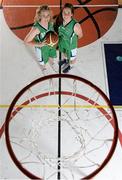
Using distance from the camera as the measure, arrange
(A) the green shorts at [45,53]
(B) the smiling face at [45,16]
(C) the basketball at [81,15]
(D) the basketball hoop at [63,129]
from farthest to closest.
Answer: (C) the basketball at [81,15], (A) the green shorts at [45,53], (B) the smiling face at [45,16], (D) the basketball hoop at [63,129]

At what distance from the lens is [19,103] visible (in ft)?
11.8

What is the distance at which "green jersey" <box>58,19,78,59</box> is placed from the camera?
356cm

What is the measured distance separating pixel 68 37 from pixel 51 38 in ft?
0.44

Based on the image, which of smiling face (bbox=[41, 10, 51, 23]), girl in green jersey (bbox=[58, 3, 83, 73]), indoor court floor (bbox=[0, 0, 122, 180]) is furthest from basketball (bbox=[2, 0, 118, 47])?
smiling face (bbox=[41, 10, 51, 23])

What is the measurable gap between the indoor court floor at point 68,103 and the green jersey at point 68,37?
0.65 ft

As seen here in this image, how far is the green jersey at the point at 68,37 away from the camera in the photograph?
3559mm

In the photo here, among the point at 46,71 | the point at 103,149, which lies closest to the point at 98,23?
the point at 46,71

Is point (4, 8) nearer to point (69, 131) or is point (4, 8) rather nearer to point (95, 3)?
point (95, 3)

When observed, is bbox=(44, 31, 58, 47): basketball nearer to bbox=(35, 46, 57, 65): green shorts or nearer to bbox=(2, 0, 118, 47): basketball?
bbox=(35, 46, 57, 65): green shorts

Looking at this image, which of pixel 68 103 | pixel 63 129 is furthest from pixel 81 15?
pixel 63 129

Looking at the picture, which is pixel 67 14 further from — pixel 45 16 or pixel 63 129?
pixel 63 129

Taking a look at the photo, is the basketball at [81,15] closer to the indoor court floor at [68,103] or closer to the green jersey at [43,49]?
the indoor court floor at [68,103]

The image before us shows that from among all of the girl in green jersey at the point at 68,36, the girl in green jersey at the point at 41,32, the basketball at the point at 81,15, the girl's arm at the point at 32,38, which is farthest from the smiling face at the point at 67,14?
the basketball at the point at 81,15

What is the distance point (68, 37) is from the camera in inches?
142
